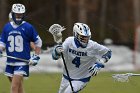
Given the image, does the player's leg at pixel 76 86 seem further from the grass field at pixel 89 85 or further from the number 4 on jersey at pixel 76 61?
the grass field at pixel 89 85

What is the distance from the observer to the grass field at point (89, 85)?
1697cm

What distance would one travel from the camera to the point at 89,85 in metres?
18.9

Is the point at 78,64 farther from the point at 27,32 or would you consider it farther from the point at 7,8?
the point at 7,8

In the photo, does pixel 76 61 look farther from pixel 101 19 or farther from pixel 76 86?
pixel 101 19

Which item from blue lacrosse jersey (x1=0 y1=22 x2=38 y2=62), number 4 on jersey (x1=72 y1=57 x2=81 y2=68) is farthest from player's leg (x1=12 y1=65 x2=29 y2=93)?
number 4 on jersey (x1=72 y1=57 x2=81 y2=68)

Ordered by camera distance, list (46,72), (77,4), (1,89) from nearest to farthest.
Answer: (1,89)
(46,72)
(77,4)

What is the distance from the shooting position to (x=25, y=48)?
13.0 meters

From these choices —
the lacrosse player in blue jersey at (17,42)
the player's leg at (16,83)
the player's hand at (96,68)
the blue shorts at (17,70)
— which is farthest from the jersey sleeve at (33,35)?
the player's hand at (96,68)

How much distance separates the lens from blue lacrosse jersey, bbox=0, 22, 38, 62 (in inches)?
509

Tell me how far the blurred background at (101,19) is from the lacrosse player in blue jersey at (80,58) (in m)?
13.6

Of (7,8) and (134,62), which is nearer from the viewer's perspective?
(134,62)

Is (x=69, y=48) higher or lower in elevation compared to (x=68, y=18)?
higher

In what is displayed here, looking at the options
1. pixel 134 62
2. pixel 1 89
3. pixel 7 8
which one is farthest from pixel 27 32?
pixel 7 8

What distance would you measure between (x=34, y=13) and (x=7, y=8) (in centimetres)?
251
